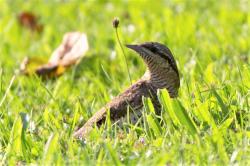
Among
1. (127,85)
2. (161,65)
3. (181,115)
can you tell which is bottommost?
(127,85)

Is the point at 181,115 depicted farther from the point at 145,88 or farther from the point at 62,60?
the point at 62,60

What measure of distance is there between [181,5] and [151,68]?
4.72m

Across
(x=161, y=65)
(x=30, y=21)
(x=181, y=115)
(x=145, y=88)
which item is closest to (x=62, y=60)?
(x=161, y=65)

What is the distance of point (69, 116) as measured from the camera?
6.00 metres

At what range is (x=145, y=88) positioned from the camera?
5.73 metres

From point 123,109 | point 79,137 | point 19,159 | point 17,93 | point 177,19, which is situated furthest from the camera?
point 177,19

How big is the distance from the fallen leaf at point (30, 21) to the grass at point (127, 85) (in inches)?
3.4

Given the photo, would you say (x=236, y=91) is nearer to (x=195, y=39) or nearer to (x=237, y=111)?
(x=237, y=111)

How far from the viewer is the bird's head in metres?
5.87

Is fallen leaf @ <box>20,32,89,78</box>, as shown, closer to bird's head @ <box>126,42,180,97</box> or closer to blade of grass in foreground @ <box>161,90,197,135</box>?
bird's head @ <box>126,42,180,97</box>

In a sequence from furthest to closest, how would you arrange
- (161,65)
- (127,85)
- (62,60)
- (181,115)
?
(62,60) < (127,85) < (161,65) < (181,115)

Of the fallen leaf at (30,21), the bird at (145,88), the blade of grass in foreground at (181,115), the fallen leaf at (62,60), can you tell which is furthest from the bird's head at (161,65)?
the fallen leaf at (30,21)

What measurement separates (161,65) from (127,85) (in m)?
0.82

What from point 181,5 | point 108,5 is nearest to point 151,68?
point 181,5
